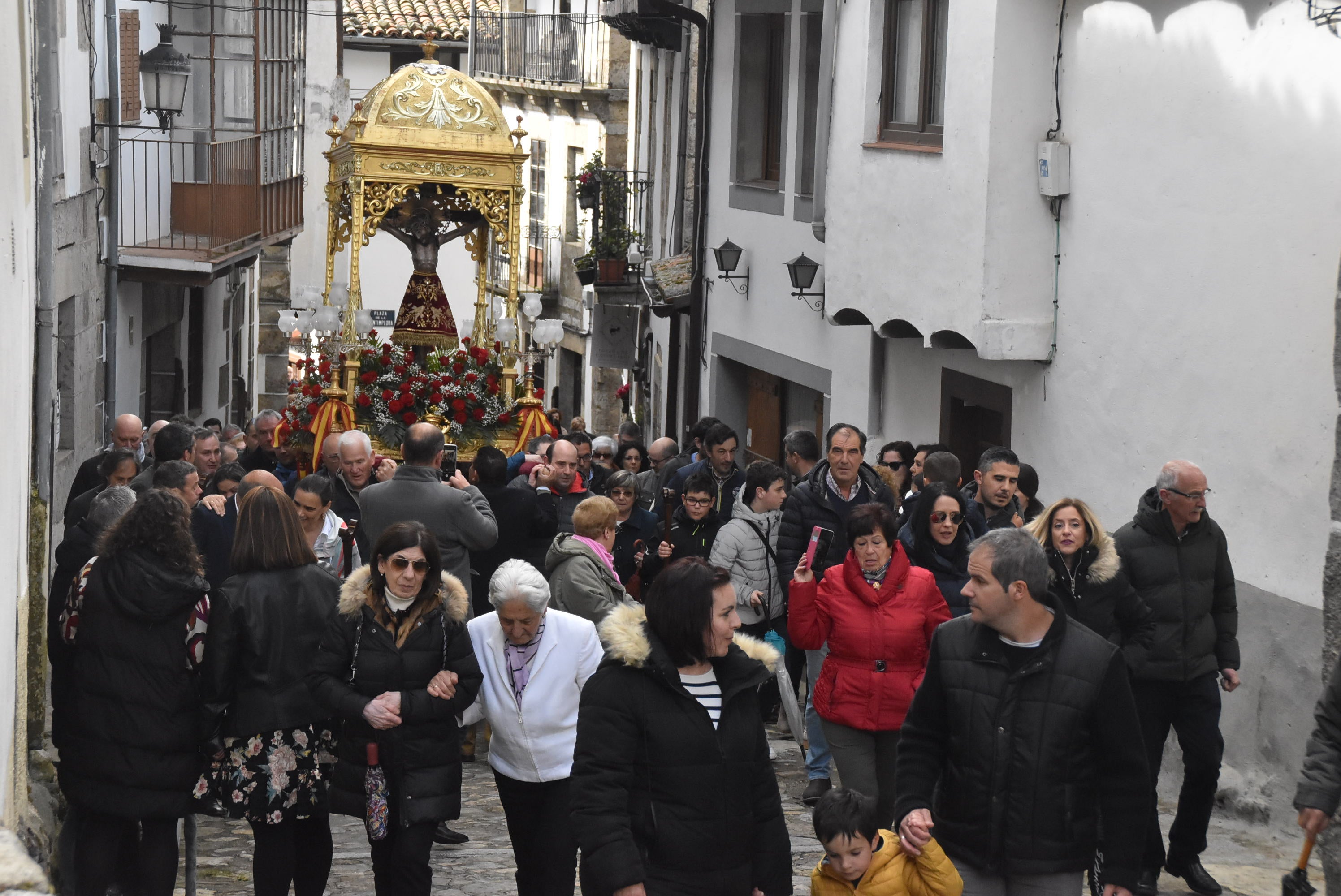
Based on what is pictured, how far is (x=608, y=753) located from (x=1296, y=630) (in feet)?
15.3

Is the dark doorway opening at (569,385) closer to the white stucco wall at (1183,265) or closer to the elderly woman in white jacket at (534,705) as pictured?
the white stucco wall at (1183,265)

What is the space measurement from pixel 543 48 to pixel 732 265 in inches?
734

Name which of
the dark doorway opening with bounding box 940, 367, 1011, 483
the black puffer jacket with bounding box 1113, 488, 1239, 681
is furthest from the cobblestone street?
the dark doorway opening with bounding box 940, 367, 1011, 483

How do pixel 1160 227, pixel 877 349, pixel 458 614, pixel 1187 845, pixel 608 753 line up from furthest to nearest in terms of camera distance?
1. pixel 877 349
2. pixel 1160 227
3. pixel 1187 845
4. pixel 458 614
5. pixel 608 753

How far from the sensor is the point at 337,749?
600cm

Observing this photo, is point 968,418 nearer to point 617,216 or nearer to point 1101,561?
point 1101,561

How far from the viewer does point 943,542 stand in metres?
7.83

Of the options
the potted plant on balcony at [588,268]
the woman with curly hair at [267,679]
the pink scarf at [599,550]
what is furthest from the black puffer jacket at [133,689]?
the potted plant on balcony at [588,268]

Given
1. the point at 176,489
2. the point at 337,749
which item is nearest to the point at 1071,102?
the point at 176,489

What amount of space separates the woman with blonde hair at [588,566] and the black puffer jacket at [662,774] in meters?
2.87

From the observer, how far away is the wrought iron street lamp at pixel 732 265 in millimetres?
16734

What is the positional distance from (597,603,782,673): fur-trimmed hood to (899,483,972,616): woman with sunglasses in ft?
9.54

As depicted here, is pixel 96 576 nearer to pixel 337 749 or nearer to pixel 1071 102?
pixel 337 749

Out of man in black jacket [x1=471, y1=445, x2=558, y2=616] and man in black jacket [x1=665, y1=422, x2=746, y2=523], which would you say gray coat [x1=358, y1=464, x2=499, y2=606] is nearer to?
man in black jacket [x1=471, y1=445, x2=558, y2=616]
